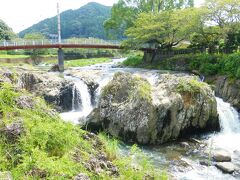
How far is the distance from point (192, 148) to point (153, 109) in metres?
2.76

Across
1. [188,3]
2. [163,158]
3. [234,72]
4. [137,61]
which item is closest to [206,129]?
[163,158]

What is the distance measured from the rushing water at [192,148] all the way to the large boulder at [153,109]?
0.77 m

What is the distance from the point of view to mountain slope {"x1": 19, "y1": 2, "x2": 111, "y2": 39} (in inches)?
5443

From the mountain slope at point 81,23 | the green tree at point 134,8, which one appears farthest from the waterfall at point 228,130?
the mountain slope at point 81,23

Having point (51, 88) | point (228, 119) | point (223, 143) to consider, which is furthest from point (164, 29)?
point (223, 143)

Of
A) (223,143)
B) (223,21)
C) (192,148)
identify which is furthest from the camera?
(223,21)

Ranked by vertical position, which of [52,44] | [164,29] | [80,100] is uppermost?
[164,29]

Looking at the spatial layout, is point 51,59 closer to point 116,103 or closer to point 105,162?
point 116,103

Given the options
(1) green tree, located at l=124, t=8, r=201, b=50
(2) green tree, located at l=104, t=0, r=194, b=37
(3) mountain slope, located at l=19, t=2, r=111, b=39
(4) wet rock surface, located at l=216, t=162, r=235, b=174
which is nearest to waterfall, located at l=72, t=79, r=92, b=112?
(4) wet rock surface, located at l=216, t=162, r=235, b=174

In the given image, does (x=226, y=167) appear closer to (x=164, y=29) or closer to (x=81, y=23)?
(x=164, y=29)

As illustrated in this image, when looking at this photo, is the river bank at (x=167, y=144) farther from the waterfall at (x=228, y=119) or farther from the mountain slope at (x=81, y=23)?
the mountain slope at (x=81, y=23)

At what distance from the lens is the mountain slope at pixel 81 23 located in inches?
5443

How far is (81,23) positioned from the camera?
146m

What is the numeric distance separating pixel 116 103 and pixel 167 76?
3.76m
